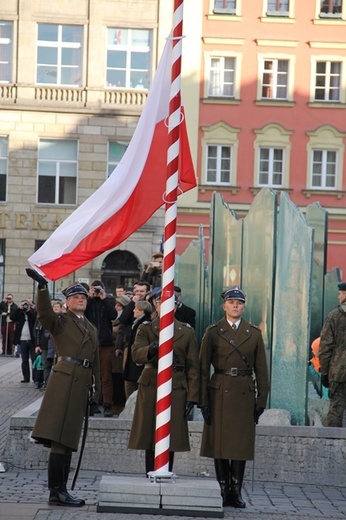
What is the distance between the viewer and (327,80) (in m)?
44.5

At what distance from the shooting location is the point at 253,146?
44.5 meters

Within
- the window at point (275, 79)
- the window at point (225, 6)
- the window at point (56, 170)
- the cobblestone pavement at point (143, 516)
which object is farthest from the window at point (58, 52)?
the cobblestone pavement at point (143, 516)

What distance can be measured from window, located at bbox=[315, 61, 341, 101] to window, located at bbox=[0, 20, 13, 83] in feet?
36.5

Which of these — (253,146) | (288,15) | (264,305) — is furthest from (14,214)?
(264,305)

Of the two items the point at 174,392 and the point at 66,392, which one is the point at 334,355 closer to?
the point at 174,392

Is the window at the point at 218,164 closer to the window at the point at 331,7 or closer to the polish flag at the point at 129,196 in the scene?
the window at the point at 331,7

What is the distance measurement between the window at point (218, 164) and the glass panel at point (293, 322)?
30.9m

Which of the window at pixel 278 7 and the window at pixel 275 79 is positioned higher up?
the window at pixel 278 7

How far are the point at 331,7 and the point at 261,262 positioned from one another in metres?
32.0

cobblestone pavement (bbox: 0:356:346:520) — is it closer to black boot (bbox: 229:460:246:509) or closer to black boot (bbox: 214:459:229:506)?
black boot (bbox: 229:460:246:509)

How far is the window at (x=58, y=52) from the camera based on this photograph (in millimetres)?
42094

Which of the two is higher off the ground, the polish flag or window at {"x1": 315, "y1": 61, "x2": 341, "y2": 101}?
window at {"x1": 315, "y1": 61, "x2": 341, "y2": 101}

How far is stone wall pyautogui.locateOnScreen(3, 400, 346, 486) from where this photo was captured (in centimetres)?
1164

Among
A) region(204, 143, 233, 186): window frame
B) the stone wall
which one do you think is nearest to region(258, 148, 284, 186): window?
region(204, 143, 233, 186): window frame
